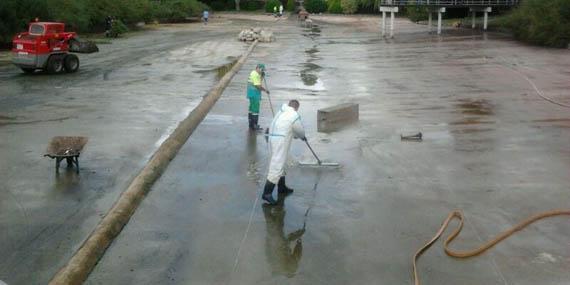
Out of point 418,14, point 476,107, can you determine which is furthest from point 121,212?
point 418,14

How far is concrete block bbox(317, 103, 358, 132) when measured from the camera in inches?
609

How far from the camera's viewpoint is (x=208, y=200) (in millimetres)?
10125

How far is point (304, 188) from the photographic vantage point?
10.8 metres

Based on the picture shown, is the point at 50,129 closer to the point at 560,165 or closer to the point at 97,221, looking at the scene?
the point at 97,221

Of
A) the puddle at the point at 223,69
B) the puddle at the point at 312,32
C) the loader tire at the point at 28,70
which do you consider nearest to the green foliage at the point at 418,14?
the puddle at the point at 312,32

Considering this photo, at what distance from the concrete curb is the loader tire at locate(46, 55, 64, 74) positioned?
12277 mm

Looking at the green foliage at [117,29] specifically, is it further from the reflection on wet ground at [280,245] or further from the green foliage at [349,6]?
the reflection on wet ground at [280,245]

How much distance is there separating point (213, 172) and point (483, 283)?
589 cm

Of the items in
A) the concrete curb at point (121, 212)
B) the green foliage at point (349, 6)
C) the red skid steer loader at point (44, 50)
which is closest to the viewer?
the concrete curb at point (121, 212)

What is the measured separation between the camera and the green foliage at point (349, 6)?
88625 millimetres

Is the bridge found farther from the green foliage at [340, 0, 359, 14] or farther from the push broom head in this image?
the push broom head

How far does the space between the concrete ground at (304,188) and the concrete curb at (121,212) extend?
17 centimetres

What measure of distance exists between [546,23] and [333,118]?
94.9 feet

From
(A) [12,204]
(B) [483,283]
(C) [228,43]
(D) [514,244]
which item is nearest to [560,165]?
(D) [514,244]
